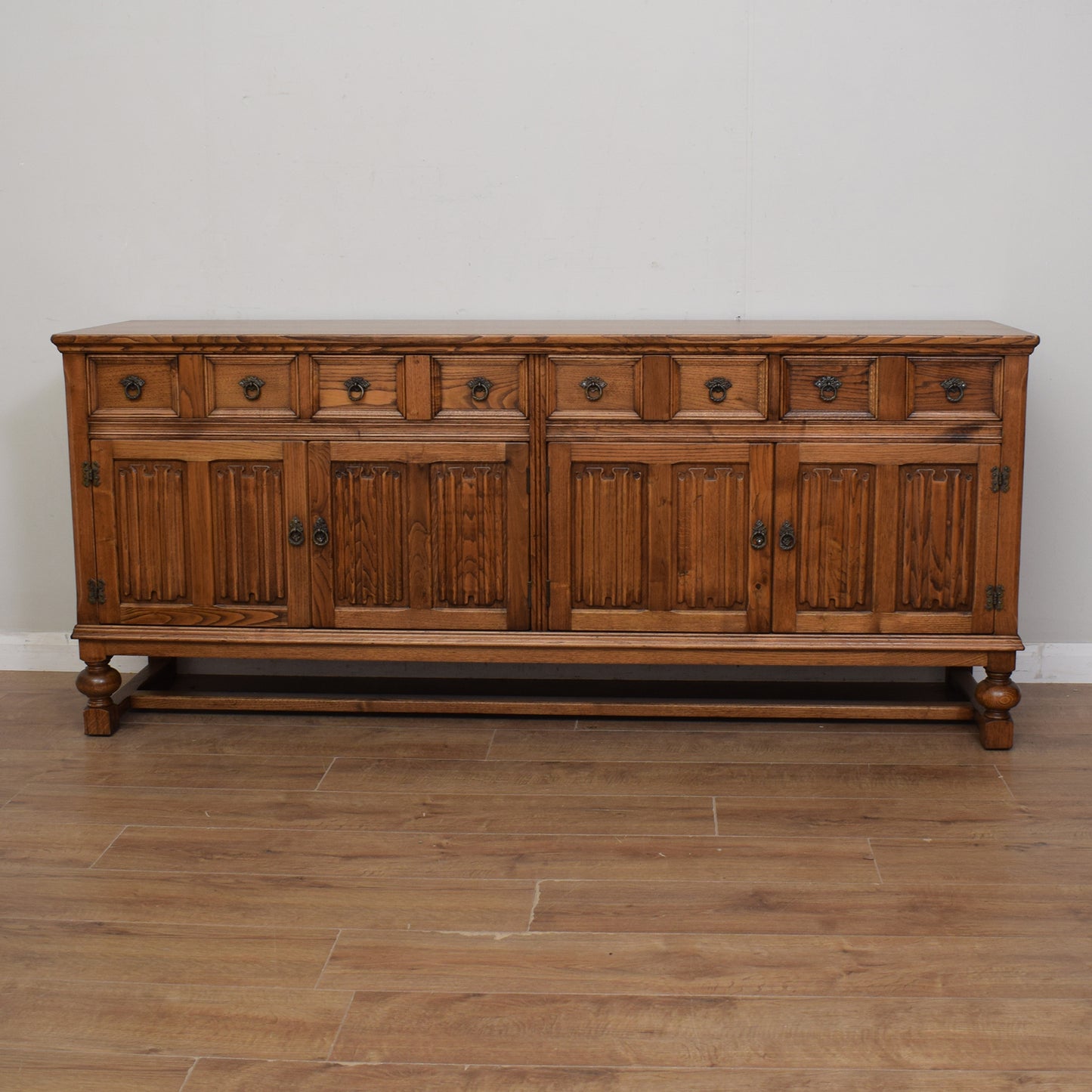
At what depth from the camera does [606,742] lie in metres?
3.32

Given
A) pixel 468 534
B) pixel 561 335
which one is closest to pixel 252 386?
pixel 468 534

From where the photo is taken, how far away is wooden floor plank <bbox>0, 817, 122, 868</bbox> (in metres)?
2.70

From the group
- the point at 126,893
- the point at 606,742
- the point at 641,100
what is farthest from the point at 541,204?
the point at 126,893

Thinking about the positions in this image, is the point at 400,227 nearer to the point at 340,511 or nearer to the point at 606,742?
the point at 340,511

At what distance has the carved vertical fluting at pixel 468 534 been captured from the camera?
3.25 metres

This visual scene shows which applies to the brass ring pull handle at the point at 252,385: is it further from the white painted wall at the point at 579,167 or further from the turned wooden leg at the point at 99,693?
the turned wooden leg at the point at 99,693

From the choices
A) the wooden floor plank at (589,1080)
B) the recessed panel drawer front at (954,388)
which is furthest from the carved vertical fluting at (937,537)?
the wooden floor plank at (589,1080)

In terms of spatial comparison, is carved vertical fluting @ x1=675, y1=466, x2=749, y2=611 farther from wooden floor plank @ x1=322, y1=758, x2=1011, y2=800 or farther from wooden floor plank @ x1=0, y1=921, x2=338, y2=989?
wooden floor plank @ x1=0, y1=921, x2=338, y2=989

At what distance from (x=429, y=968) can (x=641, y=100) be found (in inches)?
89.8

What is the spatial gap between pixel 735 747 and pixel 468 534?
2.67ft

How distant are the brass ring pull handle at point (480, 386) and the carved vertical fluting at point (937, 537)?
980 millimetres

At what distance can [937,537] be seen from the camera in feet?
10.5

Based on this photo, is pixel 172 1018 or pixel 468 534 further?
pixel 468 534

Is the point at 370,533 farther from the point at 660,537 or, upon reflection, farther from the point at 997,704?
the point at 997,704
